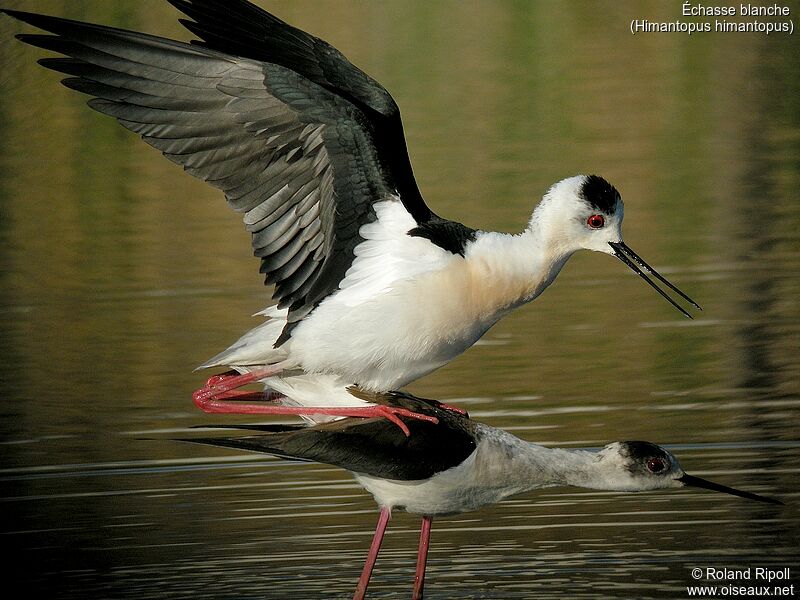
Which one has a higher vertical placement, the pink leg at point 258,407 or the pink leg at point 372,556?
the pink leg at point 258,407

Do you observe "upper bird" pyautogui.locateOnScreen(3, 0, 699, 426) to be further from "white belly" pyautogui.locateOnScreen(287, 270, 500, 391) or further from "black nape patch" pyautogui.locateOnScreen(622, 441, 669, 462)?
"black nape patch" pyautogui.locateOnScreen(622, 441, 669, 462)

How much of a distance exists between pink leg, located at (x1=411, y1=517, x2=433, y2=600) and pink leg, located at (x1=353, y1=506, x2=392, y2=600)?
19 cm

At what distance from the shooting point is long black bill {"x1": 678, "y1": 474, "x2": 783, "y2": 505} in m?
8.18

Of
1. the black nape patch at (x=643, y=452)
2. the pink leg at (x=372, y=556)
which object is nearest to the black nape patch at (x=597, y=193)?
the black nape patch at (x=643, y=452)

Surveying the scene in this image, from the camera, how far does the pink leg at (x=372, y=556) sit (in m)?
7.90

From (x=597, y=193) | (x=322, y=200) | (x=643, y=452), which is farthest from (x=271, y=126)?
(x=643, y=452)

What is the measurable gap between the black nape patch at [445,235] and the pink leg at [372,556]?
1.24 m

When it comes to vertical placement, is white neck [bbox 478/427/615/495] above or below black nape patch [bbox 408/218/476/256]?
below

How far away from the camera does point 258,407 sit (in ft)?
28.0

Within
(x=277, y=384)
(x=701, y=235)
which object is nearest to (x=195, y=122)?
(x=277, y=384)

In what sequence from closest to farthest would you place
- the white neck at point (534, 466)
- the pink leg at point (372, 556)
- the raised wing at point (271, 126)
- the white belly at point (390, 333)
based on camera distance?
the raised wing at point (271, 126)
the pink leg at point (372, 556)
the white belly at point (390, 333)
the white neck at point (534, 466)

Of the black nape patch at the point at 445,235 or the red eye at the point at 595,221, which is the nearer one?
the black nape patch at the point at 445,235

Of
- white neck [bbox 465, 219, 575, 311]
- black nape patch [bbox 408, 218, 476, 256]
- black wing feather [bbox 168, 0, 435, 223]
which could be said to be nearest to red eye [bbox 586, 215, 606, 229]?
white neck [bbox 465, 219, 575, 311]

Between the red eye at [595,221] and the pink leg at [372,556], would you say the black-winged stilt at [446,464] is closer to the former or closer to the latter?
the pink leg at [372,556]
